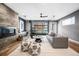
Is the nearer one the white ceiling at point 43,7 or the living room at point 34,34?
the living room at point 34,34

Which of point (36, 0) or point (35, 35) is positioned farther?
point (35, 35)

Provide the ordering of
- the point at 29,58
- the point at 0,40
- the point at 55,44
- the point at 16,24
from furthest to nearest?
the point at 16,24 → the point at 55,44 → the point at 0,40 → the point at 29,58

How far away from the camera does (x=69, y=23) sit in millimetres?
6836

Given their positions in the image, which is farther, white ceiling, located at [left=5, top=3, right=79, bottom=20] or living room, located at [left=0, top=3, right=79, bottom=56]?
white ceiling, located at [left=5, top=3, right=79, bottom=20]

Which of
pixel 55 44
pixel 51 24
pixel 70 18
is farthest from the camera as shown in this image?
pixel 51 24

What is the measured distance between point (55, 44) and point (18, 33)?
2685 millimetres

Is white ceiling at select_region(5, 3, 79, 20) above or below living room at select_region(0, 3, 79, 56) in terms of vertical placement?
above

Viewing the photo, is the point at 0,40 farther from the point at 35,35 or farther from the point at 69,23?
the point at 69,23

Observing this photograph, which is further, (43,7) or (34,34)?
(34,34)

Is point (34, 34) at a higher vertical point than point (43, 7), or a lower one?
lower

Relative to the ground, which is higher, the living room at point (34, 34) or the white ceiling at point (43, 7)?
the white ceiling at point (43, 7)

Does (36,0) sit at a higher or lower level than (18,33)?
higher

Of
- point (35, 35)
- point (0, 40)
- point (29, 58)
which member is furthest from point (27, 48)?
point (35, 35)

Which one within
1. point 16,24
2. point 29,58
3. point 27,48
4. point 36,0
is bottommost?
point 27,48
